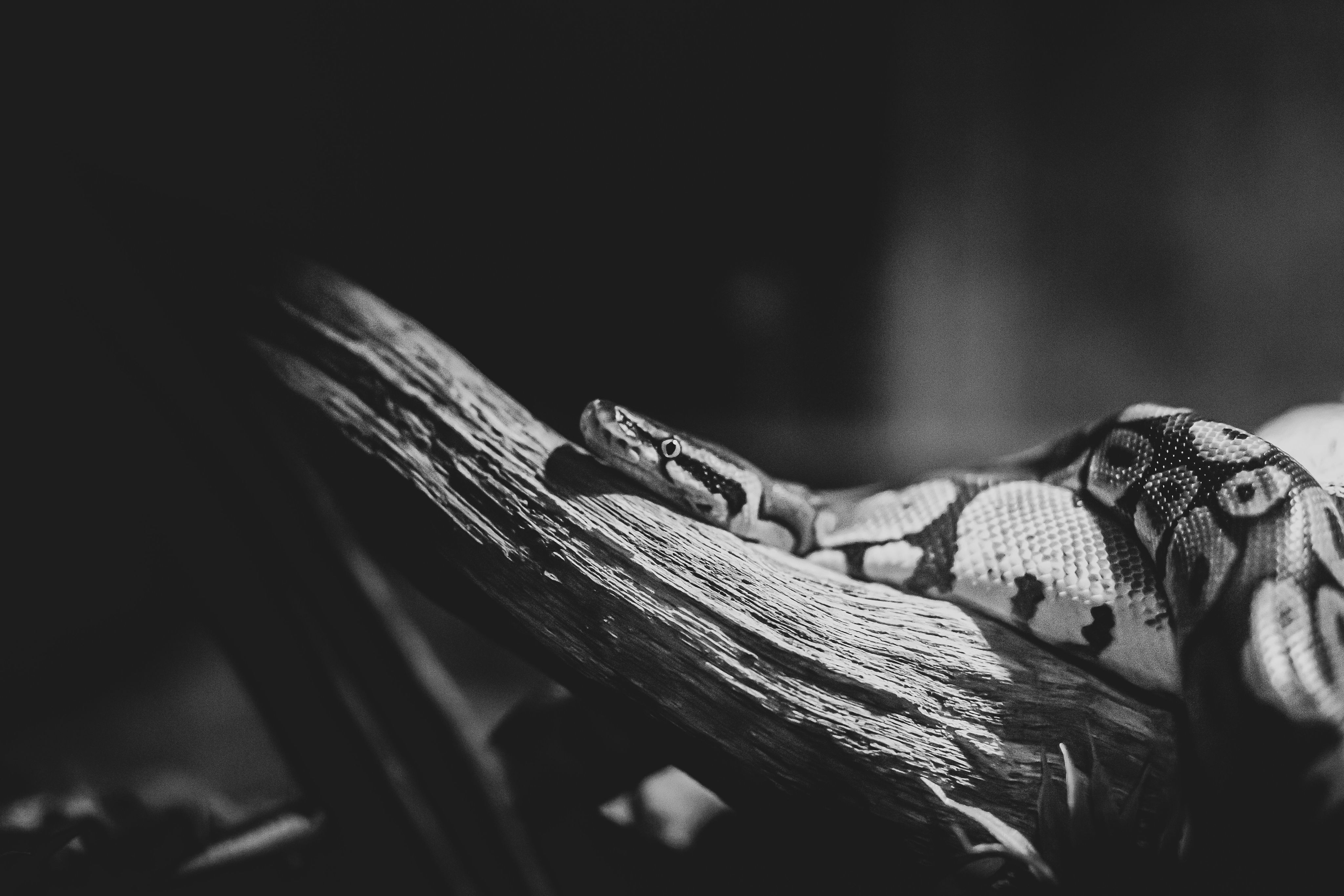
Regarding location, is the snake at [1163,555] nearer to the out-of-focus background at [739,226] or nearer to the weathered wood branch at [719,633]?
the weathered wood branch at [719,633]

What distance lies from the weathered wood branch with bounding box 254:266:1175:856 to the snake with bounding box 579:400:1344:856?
0.35ft

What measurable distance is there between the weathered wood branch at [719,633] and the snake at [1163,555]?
11 cm

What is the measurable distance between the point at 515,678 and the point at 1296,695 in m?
2.44

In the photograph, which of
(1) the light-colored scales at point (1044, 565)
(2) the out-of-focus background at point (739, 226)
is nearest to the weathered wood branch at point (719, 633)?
(1) the light-colored scales at point (1044, 565)

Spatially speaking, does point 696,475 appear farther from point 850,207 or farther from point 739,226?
point 850,207

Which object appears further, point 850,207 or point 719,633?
point 850,207

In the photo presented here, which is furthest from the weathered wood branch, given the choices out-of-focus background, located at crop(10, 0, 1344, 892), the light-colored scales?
out-of-focus background, located at crop(10, 0, 1344, 892)

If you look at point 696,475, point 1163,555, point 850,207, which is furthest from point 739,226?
point 1163,555

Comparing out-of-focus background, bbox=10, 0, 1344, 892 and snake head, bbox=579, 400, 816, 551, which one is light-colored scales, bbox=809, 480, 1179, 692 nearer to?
snake head, bbox=579, 400, 816, 551

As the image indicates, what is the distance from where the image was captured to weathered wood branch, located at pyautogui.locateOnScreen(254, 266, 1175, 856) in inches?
57.1

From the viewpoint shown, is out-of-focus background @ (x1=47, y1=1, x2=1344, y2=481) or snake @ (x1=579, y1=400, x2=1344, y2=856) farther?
out-of-focus background @ (x1=47, y1=1, x2=1344, y2=481)

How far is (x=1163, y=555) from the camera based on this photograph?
152cm

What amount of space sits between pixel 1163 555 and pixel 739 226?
1696 mm

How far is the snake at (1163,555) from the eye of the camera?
1.17 m
